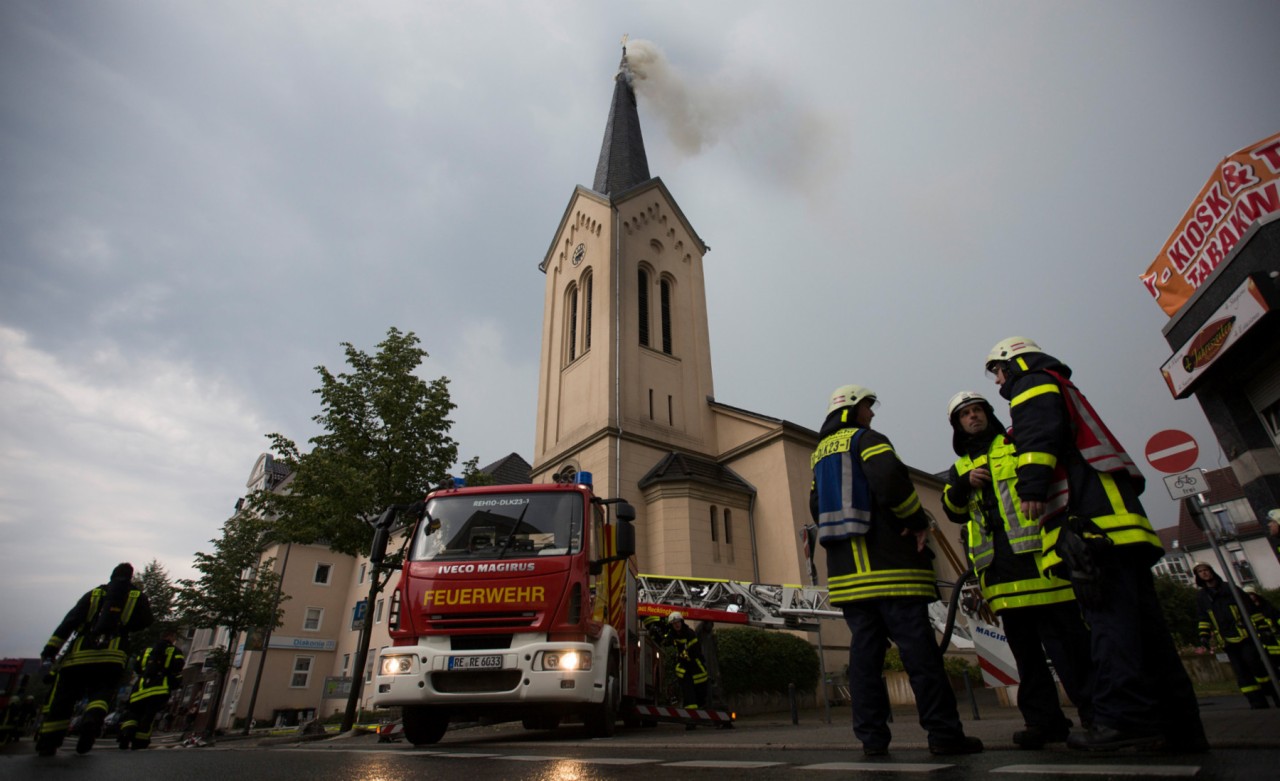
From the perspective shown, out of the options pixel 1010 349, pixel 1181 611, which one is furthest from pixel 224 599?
pixel 1181 611

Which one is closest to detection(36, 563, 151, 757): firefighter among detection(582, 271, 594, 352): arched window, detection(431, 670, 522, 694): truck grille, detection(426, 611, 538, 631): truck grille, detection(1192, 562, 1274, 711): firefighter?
detection(426, 611, 538, 631): truck grille

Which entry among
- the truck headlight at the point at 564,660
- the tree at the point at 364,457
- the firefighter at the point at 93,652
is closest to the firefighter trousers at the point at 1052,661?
the truck headlight at the point at 564,660

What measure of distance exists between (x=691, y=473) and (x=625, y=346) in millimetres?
6049

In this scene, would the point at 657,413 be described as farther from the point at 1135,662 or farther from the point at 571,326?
the point at 1135,662

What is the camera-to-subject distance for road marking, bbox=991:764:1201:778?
1991 millimetres

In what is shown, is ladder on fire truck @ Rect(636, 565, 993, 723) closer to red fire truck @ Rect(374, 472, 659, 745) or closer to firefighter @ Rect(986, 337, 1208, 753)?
red fire truck @ Rect(374, 472, 659, 745)

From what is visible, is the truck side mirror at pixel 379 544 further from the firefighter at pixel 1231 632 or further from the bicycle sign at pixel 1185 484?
the firefighter at pixel 1231 632

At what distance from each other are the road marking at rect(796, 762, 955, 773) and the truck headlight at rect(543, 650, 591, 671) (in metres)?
3.26

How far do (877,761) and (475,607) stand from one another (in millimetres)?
4059

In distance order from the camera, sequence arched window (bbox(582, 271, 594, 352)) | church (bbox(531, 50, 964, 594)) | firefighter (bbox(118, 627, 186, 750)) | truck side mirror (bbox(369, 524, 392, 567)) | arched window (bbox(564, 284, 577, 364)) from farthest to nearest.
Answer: arched window (bbox(564, 284, 577, 364)) → arched window (bbox(582, 271, 594, 352)) → church (bbox(531, 50, 964, 594)) → firefighter (bbox(118, 627, 186, 750)) → truck side mirror (bbox(369, 524, 392, 567))

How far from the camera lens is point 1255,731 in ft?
10.6

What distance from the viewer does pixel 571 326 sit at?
95.0ft

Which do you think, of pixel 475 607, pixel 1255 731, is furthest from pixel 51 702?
pixel 1255 731

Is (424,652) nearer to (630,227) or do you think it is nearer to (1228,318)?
(1228,318)
